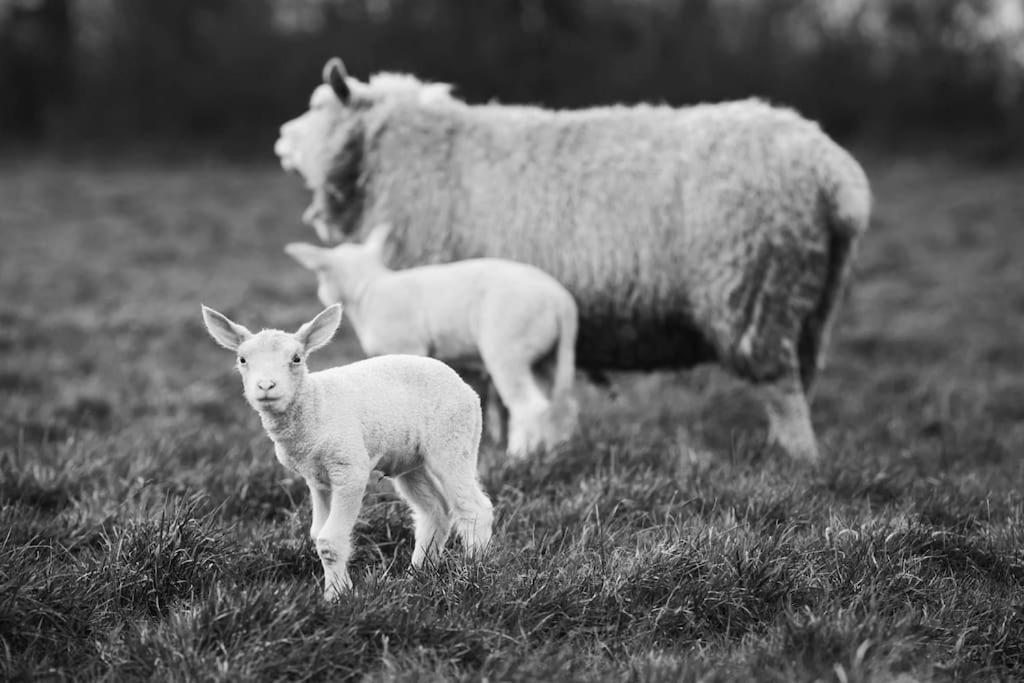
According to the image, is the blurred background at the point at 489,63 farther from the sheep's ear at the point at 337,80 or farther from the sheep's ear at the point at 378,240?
the sheep's ear at the point at 378,240

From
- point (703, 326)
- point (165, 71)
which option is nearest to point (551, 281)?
point (703, 326)

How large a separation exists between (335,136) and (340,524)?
3.82 metres

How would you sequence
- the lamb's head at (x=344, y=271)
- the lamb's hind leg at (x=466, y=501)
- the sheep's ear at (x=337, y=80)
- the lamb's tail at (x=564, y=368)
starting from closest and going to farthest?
the lamb's hind leg at (x=466, y=501) → the lamb's tail at (x=564, y=368) → the lamb's head at (x=344, y=271) → the sheep's ear at (x=337, y=80)

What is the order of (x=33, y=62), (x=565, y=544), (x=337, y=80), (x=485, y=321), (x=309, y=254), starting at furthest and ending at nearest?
1. (x=33, y=62)
2. (x=337, y=80)
3. (x=309, y=254)
4. (x=485, y=321)
5. (x=565, y=544)

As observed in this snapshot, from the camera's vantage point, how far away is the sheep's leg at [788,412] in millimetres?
5488

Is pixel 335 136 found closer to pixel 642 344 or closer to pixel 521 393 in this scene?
pixel 642 344

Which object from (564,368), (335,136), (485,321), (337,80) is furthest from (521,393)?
(337,80)

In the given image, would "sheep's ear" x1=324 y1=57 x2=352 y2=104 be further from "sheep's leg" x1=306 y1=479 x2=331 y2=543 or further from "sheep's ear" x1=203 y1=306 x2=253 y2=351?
"sheep's leg" x1=306 y1=479 x2=331 y2=543

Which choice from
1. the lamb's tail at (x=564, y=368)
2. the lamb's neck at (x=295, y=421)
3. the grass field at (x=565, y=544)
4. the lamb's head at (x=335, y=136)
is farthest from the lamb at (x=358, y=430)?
the lamb's head at (x=335, y=136)

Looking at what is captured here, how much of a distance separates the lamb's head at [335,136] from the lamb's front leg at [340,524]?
368 cm

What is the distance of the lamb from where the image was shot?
10.1ft

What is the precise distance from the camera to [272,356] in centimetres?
304

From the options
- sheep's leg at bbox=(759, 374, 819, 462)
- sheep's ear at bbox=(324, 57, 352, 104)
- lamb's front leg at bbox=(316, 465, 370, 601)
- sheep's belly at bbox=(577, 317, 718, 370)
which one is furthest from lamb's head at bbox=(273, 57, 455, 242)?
lamb's front leg at bbox=(316, 465, 370, 601)

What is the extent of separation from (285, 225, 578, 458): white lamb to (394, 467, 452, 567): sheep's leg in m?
1.07
